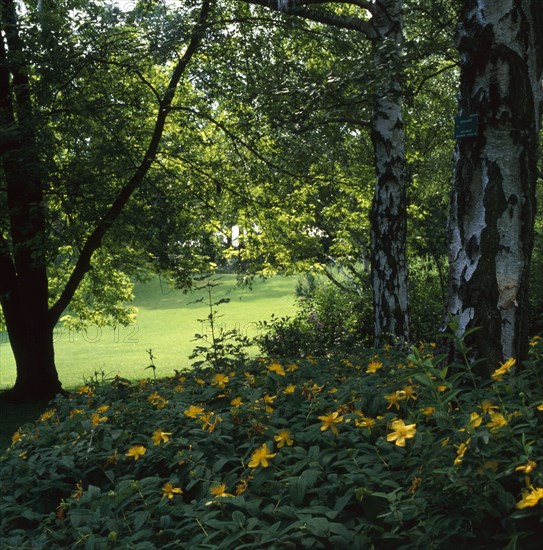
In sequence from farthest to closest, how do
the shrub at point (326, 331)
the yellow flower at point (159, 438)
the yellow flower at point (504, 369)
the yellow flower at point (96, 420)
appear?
the shrub at point (326, 331) < the yellow flower at point (96, 420) < the yellow flower at point (159, 438) < the yellow flower at point (504, 369)

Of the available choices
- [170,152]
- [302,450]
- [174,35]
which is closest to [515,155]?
[302,450]

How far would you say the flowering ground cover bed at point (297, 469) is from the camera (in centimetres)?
217

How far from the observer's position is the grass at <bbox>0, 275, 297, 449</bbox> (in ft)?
53.4

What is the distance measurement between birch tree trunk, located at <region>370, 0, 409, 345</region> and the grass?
1.72 meters

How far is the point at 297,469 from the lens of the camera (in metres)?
2.74

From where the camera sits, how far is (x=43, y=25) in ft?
27.6

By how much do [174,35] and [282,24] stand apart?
5.09 feet

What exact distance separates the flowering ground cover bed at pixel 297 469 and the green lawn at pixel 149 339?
4925 millimetres

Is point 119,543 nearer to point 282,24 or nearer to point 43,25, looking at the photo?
point 43,25

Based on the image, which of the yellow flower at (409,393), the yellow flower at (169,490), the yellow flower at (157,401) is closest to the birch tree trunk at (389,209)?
the yellow flower at (157,401)

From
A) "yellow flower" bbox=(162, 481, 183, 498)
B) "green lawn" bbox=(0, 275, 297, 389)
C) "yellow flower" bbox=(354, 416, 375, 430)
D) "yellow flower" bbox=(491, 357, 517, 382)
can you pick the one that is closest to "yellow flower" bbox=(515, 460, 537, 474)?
"yellow flower" bbox=(491, 357, 517, 382)

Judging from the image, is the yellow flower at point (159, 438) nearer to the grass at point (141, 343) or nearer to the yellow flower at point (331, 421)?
the yellow flower at point (331, 421)

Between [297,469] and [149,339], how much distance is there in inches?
1013

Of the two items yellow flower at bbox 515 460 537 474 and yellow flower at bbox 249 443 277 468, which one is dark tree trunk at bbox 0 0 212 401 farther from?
yellow flower at bbox 515 460 537 474
